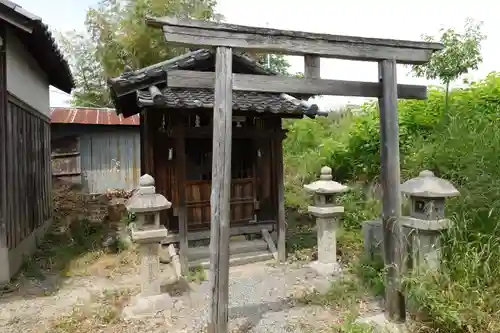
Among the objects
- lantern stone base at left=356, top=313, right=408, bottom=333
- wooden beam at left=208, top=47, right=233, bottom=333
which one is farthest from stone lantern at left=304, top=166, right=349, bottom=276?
wooden beam at left=208, top=47, right=233, bottom=333

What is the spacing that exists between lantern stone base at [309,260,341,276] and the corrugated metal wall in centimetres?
1130

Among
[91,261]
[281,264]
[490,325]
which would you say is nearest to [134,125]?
[91,261]

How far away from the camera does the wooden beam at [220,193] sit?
4129 millimetres

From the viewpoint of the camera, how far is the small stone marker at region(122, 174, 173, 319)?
541cm

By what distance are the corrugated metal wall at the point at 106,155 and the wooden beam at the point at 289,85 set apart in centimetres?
1264

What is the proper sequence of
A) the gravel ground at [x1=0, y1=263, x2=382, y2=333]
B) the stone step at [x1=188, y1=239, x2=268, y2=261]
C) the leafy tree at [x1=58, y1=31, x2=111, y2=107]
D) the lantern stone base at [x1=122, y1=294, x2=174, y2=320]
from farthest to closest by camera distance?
the leafy tree at [x1=58, y1=31, x2=111, y2=107]
the stone step at [x1=188, y1=239, x2=268, y2=261]
the lantern stone base at [x1=122, y1=294, x2=174, y2=320]
the gravel ground at [x1=0, y1=263, x2=382, y2=333]

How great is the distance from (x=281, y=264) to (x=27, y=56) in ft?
23.8

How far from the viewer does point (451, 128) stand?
24.2 feet

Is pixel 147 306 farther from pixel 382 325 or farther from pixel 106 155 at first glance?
pixel 106 155

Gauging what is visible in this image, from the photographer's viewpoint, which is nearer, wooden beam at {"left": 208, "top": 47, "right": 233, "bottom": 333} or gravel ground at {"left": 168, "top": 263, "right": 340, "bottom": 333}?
wooden beam at {"left": 208, "top": 47, "right": 233, "bottom": 333}

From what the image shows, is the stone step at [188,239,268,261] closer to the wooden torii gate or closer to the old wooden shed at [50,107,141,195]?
the wooden torii gate

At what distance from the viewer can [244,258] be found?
7.90 metres

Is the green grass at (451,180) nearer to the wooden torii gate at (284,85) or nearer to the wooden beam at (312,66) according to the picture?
the wooden torii gate at (284,85)

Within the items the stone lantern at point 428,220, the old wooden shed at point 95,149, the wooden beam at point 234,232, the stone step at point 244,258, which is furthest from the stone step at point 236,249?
the old wooden shed at point 95,149
